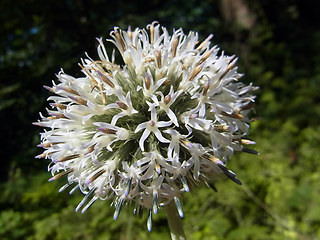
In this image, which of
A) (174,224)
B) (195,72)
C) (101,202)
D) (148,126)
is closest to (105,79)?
(148,126)

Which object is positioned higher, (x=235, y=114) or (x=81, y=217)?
(x=235, y=114)

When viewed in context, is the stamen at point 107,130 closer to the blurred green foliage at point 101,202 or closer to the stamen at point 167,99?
the stamen at point 167,99

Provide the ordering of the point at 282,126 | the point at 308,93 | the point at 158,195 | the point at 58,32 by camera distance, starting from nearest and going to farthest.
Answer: the point at 158,195 < the point at 58,32 < the point at 282,126 < the point at 308,93

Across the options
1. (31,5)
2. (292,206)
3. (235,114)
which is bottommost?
(292,206)

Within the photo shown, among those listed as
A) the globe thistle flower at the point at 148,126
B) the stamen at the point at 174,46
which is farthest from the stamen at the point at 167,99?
the stamen at the point at 174,46

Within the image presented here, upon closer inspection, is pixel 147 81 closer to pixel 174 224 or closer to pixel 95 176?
pixel 95 176

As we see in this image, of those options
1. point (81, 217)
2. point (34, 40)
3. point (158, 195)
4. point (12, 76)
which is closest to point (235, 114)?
point (158, 195)

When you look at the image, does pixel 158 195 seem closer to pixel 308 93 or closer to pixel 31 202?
pixel 31 202

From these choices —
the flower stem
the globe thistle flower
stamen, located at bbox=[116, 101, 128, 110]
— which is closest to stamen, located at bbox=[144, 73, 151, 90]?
the globe thistle flower
